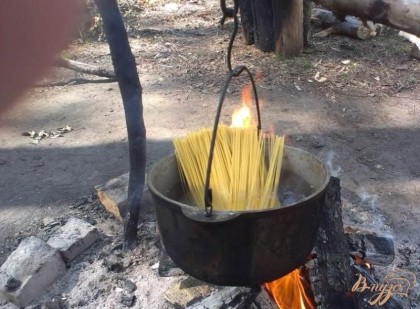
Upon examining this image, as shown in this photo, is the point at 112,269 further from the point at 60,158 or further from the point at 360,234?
the point at 60,158

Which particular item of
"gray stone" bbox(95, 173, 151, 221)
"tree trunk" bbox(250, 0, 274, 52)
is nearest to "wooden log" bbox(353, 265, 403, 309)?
"gray stone" bbox(95, 173, 151, 221)

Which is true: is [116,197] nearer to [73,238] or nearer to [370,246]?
[73,238]

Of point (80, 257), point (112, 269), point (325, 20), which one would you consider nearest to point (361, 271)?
point (112, 269)

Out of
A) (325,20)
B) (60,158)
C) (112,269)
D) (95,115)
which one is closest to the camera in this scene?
(112,269)

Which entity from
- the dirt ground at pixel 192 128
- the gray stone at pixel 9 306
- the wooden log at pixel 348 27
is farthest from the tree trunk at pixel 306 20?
the gray stone at pixel 9 306

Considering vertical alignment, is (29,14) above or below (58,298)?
above

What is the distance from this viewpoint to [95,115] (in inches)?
176

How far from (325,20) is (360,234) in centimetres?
444

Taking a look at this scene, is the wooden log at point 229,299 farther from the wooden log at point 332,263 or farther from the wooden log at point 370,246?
the wooden log at point 370,246

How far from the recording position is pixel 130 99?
238 centimetres

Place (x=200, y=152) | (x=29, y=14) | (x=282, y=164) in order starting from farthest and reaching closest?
1. (x=282, y=164)
2. (x=200, y=152)
3. (x=29, y=14)

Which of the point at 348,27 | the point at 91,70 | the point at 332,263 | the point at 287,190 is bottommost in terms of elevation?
the point at 348,27

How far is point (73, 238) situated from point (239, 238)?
1315 mm

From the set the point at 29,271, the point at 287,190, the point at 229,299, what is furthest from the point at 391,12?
the point at 29,271
